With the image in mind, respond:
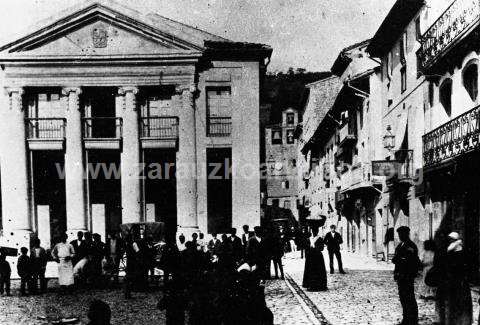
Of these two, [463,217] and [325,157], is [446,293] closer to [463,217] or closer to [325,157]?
[463,217]

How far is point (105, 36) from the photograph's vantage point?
96.2ft

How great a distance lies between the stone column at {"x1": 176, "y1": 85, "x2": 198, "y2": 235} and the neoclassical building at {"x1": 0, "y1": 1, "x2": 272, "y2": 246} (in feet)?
0.16

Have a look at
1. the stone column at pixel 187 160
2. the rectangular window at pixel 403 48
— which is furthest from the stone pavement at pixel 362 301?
the stone column at pixel 187 160

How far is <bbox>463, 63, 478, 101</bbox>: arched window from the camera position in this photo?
1662 cm

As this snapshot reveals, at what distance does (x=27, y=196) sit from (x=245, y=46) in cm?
1280

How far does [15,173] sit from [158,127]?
719 centimetres

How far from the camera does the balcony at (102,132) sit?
97.5ft

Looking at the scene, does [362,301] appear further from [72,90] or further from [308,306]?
[72,90]

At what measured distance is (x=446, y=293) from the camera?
27.9ft

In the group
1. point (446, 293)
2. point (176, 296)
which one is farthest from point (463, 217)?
point (176, 296)

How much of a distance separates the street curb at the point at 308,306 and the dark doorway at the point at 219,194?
14.4 meters

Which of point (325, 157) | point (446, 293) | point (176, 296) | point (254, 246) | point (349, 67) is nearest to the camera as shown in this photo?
point (176, 296)

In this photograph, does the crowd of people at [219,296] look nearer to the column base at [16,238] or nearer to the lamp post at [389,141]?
the lamp post at [389,141]

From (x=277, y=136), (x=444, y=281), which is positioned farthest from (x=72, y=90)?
(x=277, y=136)
